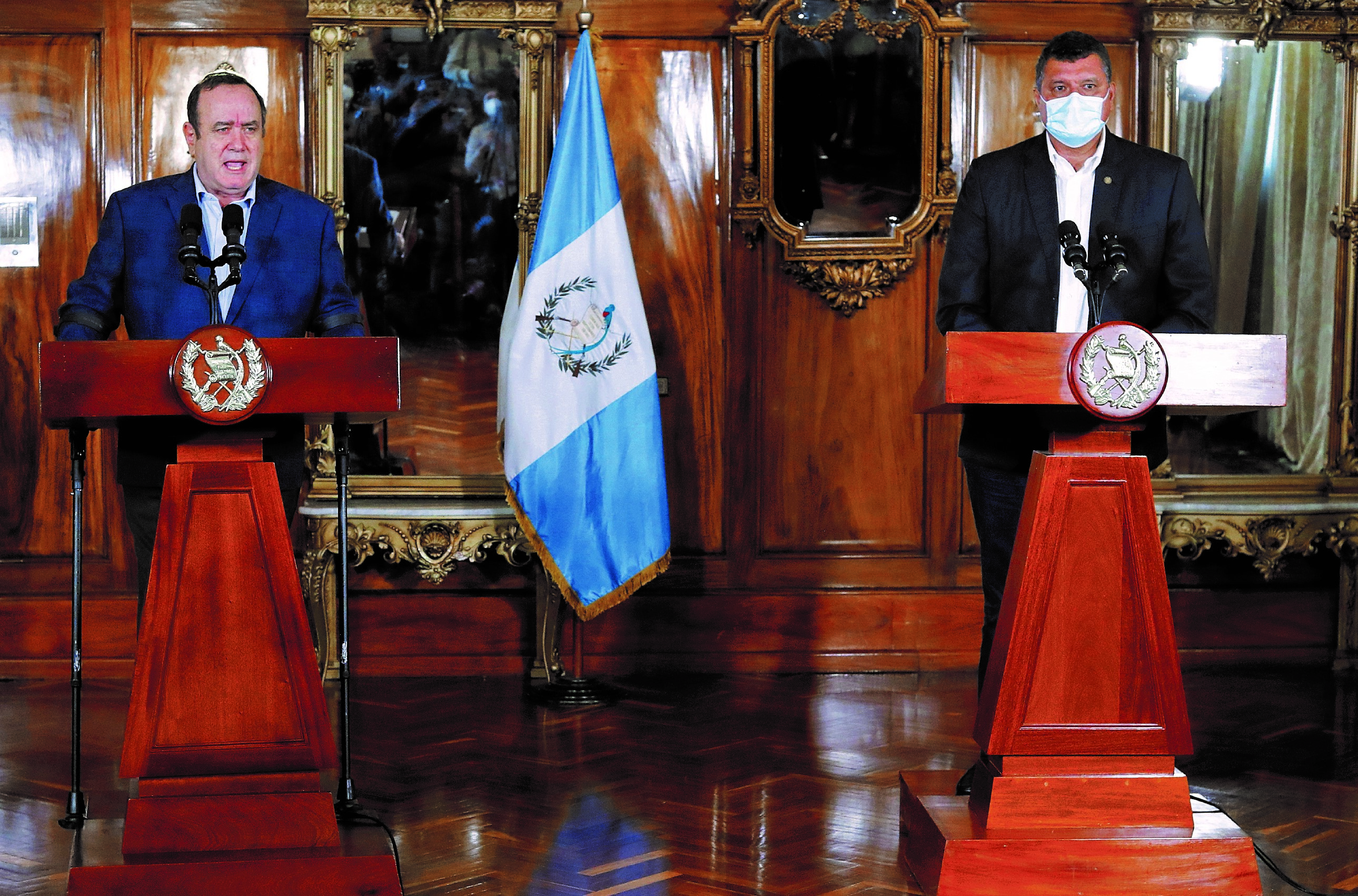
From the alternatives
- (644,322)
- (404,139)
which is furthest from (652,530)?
(404,139)

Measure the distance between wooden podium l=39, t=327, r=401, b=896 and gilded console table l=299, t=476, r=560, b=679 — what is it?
2.17 m

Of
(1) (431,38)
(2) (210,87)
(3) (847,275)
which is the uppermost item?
(1) (431,38)

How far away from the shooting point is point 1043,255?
2.82 meters

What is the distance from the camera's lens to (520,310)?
4379 mm

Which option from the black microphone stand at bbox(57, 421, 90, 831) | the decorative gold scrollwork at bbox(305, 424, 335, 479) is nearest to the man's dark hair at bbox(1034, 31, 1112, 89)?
the black microphone stand at bbox(57, 421, 90, 831)

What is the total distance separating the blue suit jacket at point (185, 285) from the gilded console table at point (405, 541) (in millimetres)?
1713

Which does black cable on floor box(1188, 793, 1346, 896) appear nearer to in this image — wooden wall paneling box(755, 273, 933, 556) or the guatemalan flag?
the guatemalan flag

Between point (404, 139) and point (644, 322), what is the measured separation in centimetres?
115

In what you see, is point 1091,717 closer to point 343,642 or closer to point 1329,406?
point 343,642

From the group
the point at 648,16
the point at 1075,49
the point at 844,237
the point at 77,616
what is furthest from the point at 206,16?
the point at 1075,49

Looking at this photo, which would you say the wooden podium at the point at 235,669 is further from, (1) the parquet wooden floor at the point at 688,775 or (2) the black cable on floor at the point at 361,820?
(1) the parquet wooden floor at the point at 688,775

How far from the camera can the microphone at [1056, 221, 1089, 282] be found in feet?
7.62

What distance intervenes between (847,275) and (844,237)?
0.14m

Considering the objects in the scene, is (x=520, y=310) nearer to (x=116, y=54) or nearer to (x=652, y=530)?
(x=652, y=530)
